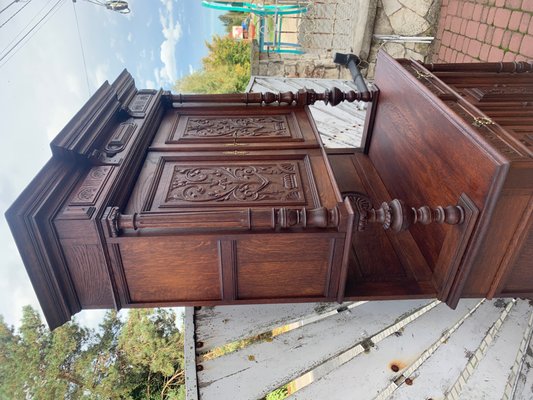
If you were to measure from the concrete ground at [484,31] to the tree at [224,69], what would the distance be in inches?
311

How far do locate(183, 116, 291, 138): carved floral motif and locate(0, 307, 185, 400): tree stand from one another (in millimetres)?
5402

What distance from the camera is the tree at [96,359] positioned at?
6.02m

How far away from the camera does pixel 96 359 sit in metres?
6.74

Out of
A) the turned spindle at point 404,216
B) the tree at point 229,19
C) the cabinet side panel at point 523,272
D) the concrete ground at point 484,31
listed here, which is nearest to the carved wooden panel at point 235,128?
the turned spindle at point 404,216

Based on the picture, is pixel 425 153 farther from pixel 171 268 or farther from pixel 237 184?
pixel 171 268

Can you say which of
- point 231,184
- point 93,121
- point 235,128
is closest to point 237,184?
point 231,184

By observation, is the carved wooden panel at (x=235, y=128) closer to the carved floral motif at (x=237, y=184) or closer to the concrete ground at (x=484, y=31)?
the carved floral motif at (x=237, y=184)

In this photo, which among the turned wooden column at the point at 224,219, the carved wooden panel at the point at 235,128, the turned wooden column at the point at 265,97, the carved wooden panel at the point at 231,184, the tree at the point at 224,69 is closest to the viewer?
the turned wooden column at the point at 224,219

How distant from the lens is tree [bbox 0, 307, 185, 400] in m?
6.02

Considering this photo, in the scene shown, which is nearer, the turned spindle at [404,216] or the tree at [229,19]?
the turned spindle at [404,216]

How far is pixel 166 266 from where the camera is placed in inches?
56.1

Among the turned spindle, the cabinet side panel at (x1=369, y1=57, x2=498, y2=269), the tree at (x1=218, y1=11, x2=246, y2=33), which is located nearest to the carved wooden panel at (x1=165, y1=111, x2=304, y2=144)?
the cabinet side panel at (x1=369, y1=57, x2=498, y2=269)

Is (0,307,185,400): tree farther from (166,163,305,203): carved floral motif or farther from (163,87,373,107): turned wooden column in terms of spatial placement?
(166,163,305,203): carved floral motif

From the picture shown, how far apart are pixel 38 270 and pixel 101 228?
26cm
